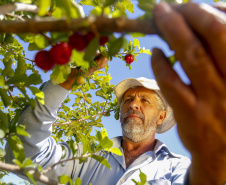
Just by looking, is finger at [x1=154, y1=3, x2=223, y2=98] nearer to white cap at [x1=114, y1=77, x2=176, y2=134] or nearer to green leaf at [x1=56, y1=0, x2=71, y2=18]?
green leaf at [x1=56, y1=0, x2=71, y2=18]

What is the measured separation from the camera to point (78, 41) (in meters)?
0.93

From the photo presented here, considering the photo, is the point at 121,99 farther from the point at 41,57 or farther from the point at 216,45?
the point at 216,45

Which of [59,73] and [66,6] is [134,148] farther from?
[66,6]

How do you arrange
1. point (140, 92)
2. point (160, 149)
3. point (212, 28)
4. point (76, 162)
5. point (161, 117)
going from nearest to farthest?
point (212, 28) → point (76, 162) → point (160, 149) → point (140, 92) → point (161, 117)

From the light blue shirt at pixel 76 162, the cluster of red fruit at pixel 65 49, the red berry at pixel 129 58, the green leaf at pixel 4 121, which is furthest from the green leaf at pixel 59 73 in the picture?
the red berry at pixel 129 58

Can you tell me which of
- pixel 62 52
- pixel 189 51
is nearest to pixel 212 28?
pixel 189 51

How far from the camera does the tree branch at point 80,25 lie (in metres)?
0.74

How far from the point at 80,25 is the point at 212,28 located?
42 cm

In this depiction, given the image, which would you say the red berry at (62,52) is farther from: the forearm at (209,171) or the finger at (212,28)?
the forearm at (209,171)

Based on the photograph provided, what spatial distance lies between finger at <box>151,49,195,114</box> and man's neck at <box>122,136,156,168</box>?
2.45 metres

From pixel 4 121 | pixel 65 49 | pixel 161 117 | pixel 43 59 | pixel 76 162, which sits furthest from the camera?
pixel 161 117

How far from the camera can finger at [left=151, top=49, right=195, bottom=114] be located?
75 centimetres

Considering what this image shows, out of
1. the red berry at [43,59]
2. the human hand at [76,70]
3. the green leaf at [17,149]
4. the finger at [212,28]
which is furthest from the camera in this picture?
the human hand at [76,70]

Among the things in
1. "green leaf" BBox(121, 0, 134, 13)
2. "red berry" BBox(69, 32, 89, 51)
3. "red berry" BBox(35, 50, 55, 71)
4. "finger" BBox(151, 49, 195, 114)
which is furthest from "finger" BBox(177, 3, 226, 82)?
"green leaf" BBox(121, 0, 134, 13)
